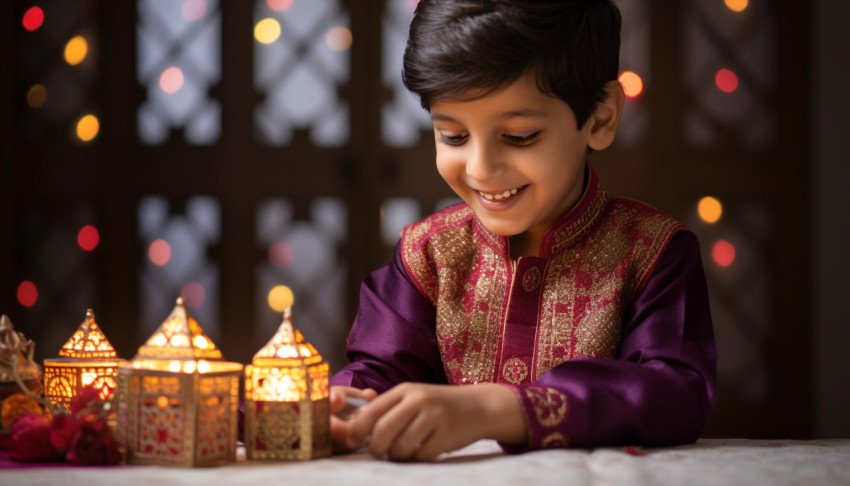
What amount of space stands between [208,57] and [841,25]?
1.94m

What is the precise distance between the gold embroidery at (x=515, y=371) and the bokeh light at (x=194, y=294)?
159 cm

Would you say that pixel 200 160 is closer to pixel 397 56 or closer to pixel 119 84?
pixel 119 84

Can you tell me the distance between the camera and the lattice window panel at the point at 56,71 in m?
2.63

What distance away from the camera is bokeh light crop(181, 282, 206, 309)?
2.61 metres

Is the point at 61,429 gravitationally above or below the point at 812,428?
above

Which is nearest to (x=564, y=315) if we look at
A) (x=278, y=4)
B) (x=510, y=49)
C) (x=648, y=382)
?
(x=648, y=382)

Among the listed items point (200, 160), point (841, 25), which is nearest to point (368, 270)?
point (200, 160)

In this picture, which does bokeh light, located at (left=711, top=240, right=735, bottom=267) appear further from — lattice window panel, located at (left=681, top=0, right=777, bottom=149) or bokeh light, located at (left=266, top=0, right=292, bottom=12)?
bokeh light, located at (left=266, top=0, right=292, bottom=12)

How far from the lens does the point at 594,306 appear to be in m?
1.20

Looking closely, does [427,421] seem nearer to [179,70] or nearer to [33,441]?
[33,441]

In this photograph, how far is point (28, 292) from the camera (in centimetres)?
263

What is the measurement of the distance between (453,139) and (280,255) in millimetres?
1556

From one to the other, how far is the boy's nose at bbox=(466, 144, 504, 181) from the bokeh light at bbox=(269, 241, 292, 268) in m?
1.60

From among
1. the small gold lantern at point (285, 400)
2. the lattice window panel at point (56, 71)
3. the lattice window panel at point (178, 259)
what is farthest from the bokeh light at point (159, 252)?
the small gold lantern at point (285, 400)
